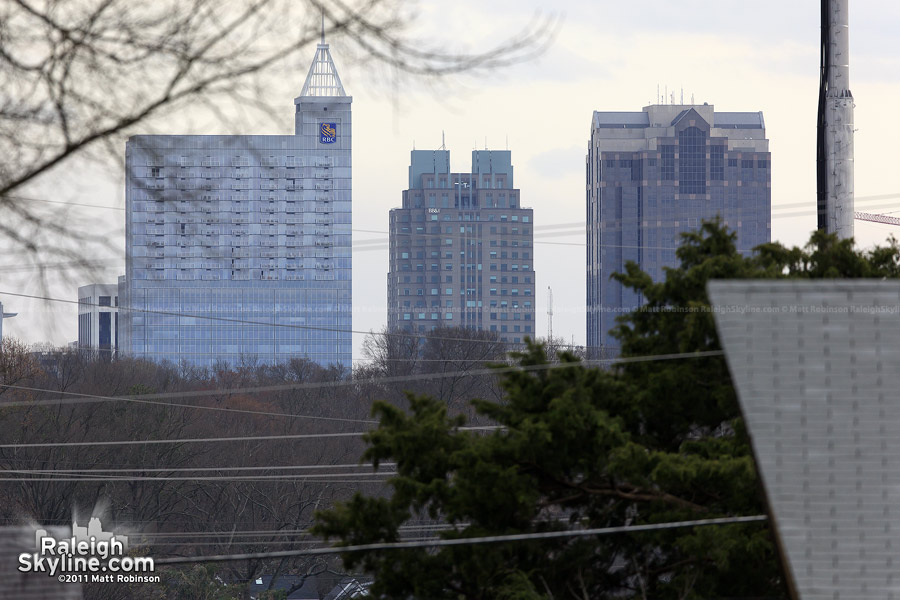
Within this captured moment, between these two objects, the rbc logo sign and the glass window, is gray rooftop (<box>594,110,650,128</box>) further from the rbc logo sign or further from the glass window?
the rbc logo sign

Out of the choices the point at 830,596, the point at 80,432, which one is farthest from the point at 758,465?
the point at 80,432

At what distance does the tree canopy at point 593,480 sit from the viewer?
440 inches

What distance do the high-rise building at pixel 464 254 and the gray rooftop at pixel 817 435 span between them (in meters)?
119

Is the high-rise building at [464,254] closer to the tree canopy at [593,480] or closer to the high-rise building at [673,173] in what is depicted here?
the high-rise building at [673,173]

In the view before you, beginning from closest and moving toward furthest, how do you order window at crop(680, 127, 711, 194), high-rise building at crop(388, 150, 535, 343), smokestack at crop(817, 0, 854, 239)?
smokestack at crop(817, 0, 854, 239) → high-rise building at crop(388, 150, 535, 343) → window at crop(680, 127, 711, 194)

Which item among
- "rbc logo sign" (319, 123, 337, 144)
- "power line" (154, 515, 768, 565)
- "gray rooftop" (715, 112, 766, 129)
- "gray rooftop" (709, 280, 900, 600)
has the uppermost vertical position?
"gray rooftop" (715, 112, 766, 129)

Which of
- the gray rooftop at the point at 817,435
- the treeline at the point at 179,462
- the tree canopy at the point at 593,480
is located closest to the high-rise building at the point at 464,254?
the treeline at the point at 179,462

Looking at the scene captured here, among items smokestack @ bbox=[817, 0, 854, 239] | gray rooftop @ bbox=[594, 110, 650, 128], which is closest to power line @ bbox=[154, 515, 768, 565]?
smokestack @ bbox=[817, 0, 854, 239]

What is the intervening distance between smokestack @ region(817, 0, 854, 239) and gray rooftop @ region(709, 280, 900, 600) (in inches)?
357

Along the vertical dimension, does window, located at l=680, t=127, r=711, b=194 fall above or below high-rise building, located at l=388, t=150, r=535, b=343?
above

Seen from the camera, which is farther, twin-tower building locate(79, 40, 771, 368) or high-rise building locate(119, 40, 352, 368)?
twin-tower building locate(79, 40, 771, 368)

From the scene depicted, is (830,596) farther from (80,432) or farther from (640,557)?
(80,432)

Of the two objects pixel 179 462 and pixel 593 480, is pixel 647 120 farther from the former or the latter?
pixel 593 480

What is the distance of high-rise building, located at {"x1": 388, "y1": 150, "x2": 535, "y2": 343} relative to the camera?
133 meters
